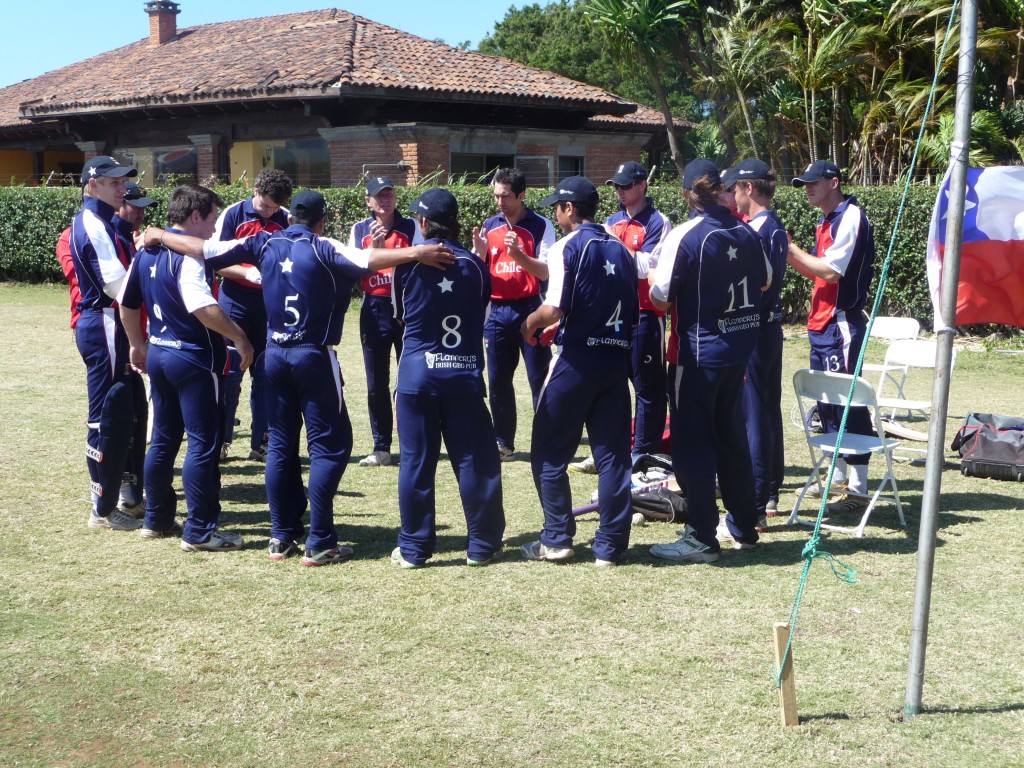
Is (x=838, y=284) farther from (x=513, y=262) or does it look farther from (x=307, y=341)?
(x=307, y=341)

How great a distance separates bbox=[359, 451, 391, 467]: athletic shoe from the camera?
27.5 feet

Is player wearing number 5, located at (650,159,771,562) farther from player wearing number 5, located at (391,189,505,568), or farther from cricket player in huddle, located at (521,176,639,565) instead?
player wearing number 5, located at (391,189,505,568)

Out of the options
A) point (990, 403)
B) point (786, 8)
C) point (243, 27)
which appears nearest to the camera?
point (990, 403)

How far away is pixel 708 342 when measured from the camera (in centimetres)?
586

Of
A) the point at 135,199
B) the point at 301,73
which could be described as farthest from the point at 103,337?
the point at 301,73

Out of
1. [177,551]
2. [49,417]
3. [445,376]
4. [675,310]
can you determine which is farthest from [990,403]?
[49,417]

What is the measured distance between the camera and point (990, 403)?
1098cm

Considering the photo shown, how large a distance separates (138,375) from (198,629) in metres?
2.22

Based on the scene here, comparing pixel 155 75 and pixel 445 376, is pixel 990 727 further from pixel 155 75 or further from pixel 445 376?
pixel 155 75

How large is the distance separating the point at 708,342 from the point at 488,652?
83.5 inches

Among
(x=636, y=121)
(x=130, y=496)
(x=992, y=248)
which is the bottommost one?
(x=130, y=496)

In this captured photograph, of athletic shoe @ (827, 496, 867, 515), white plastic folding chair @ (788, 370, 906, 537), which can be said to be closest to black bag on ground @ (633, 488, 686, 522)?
white plastic folding chair @ (788, 370, 906, 537)

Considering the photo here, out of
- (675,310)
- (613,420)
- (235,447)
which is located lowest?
(235,447)

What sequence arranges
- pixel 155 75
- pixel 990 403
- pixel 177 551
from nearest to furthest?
pixel 177 551
pixel 990 403
pixel 155 75
